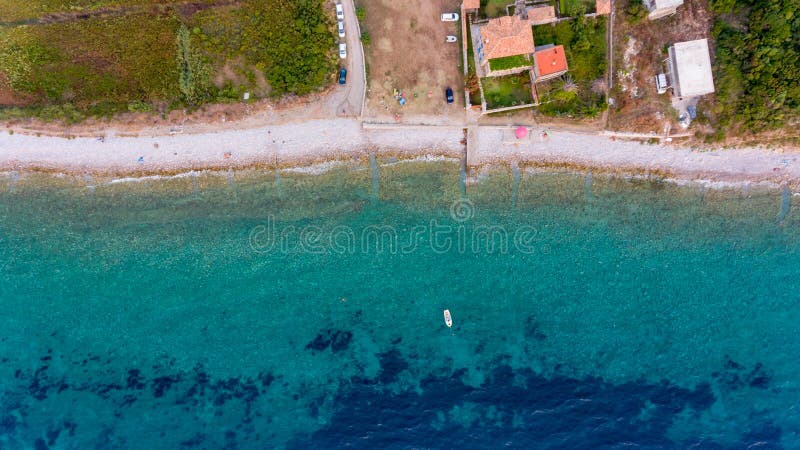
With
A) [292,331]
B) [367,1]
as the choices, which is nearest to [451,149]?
[367,1]

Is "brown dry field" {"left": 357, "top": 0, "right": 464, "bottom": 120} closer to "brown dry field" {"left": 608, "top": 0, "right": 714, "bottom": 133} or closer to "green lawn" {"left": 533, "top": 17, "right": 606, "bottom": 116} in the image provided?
"green lawn" {"left": 533, "top": 17, "right": 606, "bottom": 116}

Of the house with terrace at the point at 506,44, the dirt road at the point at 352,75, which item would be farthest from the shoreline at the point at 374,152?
the house with terrace at the point at 506,44

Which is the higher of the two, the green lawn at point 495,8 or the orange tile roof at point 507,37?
the green lawn at point 495,8

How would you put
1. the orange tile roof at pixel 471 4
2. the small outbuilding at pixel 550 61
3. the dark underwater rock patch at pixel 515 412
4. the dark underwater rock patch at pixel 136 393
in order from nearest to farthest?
the small outbuilding at pixel 550 61 < the orange tile roof at pixel 471 4 < the dark underwater rock patch at pixel 136 393 < the dark underwater rock patch at pixel 515 412

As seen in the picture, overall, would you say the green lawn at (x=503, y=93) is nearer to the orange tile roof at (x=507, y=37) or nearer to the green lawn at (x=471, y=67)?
the green lawn at (x=471, y=67)

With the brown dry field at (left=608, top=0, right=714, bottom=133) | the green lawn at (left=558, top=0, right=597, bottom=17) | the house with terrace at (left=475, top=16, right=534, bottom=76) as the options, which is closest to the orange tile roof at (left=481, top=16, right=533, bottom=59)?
the house with terrace at (left=475, top=16, right=534, bottom=76)

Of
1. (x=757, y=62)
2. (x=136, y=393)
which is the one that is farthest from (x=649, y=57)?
(x=136, y=393)

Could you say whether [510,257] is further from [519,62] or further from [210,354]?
[210,354]
